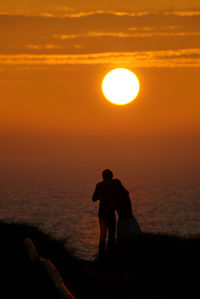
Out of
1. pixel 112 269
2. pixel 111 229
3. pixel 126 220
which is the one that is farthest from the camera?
pixel 126 220

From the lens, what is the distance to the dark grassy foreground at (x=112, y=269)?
34.1 feet

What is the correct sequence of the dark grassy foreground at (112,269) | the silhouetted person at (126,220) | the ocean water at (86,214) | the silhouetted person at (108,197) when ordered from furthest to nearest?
1. the ocean water at (86,214)
2. the silhouetted person at (126,220)
3. the silhouetted person at (108,197)
4. the dark grassy foreground at (112,269)

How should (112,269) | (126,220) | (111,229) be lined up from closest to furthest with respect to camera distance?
(112,269) < (111,229) < (126,220)

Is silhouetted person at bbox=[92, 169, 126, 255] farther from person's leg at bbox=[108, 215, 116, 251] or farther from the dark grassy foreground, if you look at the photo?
the dark grassy foreground

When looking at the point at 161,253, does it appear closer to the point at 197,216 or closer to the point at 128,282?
the point at 128,282

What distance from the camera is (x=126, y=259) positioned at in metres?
13.7

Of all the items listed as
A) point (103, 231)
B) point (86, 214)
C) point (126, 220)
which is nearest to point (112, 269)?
point (103, 231)

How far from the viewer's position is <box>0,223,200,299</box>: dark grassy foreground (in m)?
10.4

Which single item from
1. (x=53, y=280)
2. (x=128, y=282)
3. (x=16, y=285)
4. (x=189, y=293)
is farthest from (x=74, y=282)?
(x=53, y=280)

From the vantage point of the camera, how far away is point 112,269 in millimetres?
13352

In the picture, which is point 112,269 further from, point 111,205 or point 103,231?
point 111,205

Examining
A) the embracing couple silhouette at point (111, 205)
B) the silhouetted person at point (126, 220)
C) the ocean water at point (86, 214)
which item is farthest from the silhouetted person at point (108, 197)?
the ocean water at point (86, 214)

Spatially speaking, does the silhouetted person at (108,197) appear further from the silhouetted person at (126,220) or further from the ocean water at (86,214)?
the ocean water at (86,214)

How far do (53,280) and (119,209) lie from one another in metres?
6.40
